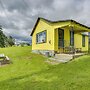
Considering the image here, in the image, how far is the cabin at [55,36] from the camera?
17500mm

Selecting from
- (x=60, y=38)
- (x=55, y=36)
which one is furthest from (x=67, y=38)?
(x=55, y=36)

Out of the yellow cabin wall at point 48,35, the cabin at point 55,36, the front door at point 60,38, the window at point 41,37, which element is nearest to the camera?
the cabin at point 55,36

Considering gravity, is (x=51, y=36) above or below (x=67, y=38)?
above

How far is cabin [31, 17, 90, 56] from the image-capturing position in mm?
17500

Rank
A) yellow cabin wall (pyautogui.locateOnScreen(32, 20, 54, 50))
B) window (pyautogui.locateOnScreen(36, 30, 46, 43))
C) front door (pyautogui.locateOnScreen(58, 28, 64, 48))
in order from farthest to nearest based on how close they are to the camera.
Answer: window (pyautogui.locateOnScreen(36, 30, 46, 43)), front door (pyautogui.locateOnScreen(58, 28, 64, 48)), yellow cabin wall (pyautogui.locateOnScreen(32, 20, 54, 50))

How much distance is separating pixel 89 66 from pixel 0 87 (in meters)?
6.15

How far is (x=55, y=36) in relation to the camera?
17797 millimetres

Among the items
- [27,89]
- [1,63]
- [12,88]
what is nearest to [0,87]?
[12,88]

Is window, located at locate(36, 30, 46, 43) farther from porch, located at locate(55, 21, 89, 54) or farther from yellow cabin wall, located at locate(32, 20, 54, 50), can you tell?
porch, located at locate(55, 21, 89, 54)

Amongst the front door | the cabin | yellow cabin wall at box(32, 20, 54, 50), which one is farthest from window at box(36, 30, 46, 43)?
the front door

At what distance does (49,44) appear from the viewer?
18.3 metres

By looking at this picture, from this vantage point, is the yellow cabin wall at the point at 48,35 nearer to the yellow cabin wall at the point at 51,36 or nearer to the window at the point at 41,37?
the yellow cabin wall at the point at 51,36

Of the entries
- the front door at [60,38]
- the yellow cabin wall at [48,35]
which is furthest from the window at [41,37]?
the front door at [60,38]

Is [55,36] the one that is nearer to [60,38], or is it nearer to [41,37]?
[60,38]
